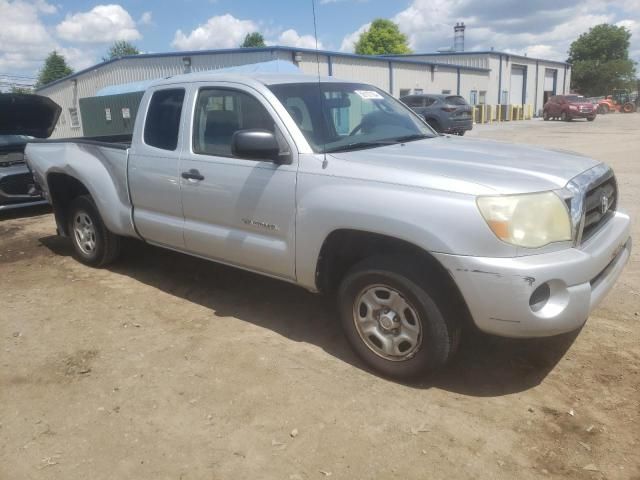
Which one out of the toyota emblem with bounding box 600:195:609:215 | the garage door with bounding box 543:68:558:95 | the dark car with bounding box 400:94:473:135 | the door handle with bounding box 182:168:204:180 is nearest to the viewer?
the toyota emblem with bounding box 600:195:609:215

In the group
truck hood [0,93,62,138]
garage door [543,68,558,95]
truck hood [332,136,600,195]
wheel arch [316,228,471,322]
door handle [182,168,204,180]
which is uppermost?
garage door [543,68,558,95]

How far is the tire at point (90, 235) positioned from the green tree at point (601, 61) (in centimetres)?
7430

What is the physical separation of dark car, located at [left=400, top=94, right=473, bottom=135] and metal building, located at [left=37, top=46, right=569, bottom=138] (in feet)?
13.0

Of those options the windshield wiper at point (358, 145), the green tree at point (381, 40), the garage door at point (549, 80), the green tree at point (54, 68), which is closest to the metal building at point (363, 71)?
the garage door at point (549, 80)

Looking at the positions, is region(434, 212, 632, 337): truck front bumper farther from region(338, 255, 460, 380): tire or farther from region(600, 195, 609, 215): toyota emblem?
region(600, 195, 609, 215): toyota emblem

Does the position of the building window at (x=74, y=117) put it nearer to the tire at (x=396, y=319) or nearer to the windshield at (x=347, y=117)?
the windshield at (x=347, y=117)

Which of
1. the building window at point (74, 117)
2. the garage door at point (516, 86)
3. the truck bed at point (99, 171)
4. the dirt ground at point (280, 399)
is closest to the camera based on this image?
the dirt ground at point (280, 399)

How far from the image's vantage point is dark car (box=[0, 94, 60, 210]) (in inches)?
317

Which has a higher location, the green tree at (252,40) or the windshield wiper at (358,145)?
the green tree at (252,40)

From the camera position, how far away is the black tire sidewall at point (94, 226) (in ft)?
17.4

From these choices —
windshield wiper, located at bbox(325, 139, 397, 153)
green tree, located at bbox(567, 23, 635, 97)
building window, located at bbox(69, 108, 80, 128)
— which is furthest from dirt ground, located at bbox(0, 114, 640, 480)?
green tree, located at bbox(567, 23, 635, 97)

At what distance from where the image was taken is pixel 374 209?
9.98ft

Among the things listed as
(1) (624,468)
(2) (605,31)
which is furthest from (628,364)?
(2) (605,31)

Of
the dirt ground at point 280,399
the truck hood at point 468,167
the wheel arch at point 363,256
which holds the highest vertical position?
the truck hood at point 468,167
